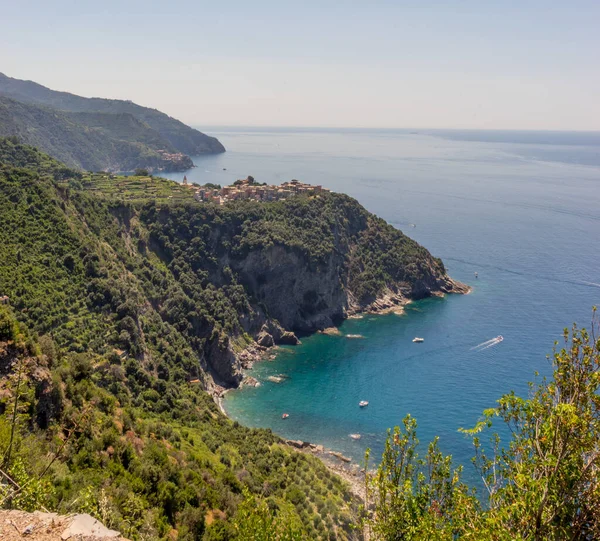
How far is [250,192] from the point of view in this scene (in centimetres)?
11056

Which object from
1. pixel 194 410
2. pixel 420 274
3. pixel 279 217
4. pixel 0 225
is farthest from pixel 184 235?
pixel 420 274

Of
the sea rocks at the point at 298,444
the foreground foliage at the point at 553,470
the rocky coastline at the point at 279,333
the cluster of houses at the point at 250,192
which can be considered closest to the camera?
the foreground foliage at the point at 553,470

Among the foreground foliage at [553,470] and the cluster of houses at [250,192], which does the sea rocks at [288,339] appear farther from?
the foreground foliage at [553,470]

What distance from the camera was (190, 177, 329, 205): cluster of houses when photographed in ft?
339

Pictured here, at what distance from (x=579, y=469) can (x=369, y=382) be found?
5995 cm

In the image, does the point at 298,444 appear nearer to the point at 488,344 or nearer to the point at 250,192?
the point at 488,344

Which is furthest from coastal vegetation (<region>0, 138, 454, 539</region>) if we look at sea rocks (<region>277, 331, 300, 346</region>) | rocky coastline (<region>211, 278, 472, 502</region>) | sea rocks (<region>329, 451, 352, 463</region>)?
sea rocks (<region>329, 451, 352, 463</region>)

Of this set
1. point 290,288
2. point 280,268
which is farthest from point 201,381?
point 280,268

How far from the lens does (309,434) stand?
56875 mm

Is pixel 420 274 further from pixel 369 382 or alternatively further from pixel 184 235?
pixel 184 235

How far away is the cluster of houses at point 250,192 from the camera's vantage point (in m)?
103

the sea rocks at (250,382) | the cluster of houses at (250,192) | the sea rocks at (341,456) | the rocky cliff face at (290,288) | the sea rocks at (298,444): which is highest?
the cluster of houses at (250,192)

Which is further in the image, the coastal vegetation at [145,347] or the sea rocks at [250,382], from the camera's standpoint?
the sea rocks at [250,382]

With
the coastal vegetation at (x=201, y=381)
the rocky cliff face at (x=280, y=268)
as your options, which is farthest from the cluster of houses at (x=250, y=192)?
the rocky cliff face at (x=280, y=268)
